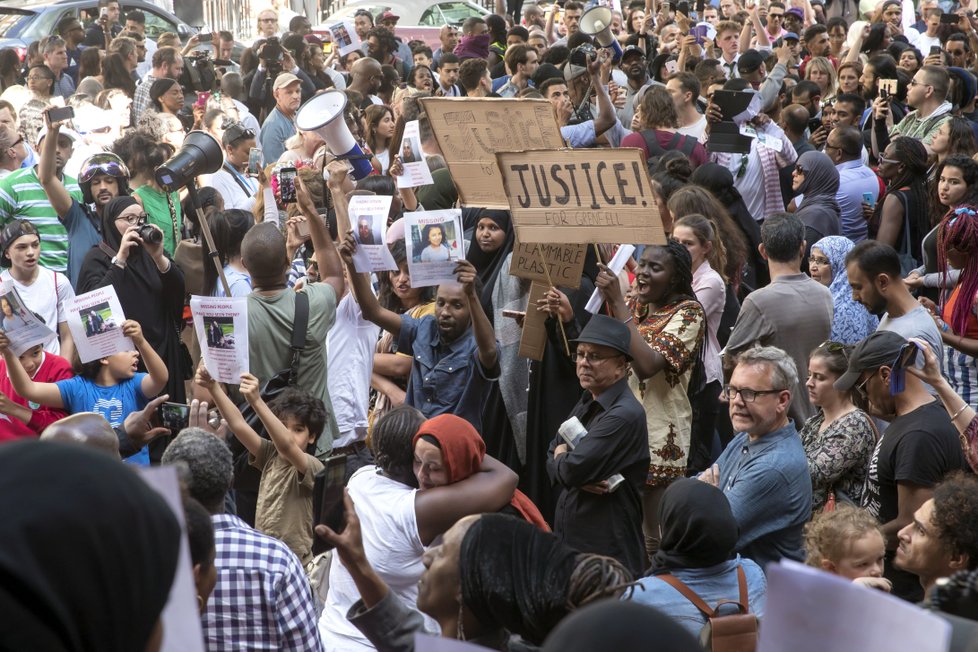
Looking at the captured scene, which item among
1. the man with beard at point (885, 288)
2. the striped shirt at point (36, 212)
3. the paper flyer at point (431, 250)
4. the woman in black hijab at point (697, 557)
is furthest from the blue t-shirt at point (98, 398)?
the man with beard at point (885, 288)

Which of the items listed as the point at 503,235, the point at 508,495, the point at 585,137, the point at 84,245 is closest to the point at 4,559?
the point at 508,495

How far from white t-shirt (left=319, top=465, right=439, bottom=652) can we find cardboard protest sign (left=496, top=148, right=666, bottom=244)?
175 cm

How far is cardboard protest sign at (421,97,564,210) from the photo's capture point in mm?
6164

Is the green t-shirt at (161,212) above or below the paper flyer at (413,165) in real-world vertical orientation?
below

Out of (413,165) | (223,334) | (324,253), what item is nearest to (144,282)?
(324,253)

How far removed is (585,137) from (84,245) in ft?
12.5

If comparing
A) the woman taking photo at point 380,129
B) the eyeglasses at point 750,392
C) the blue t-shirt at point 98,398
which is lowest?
the woman taking photo at point 380,129

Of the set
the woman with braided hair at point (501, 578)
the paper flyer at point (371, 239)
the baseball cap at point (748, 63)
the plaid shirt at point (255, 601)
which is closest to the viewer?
the woman with braided hair at point (501, 578)

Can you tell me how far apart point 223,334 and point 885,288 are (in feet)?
10.1

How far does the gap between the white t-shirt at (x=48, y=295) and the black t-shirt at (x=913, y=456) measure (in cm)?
436

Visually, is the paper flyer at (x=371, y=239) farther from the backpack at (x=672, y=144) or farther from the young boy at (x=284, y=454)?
the backpack at (x=672, y=144)

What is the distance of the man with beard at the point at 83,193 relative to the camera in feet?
24.4

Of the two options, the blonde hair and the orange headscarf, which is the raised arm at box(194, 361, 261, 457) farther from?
the blonde hair

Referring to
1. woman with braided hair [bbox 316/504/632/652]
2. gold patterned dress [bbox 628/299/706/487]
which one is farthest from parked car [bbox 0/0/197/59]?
woman with braided hair [bbox 316/504/632/652]
